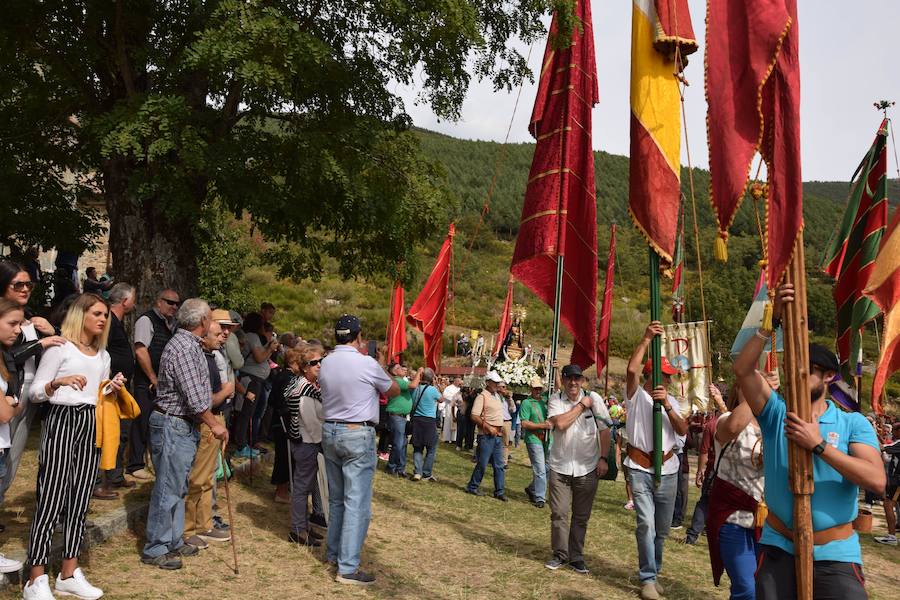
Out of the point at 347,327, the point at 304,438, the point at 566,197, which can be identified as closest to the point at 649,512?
the point at 566,197

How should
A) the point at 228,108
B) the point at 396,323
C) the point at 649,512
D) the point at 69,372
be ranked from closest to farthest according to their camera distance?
1. the point at 69,372
2. the point at 649,512
3. the point at 228,108
4. the point at 396,323

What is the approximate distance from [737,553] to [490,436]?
7.70 m

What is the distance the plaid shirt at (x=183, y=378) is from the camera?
657cm

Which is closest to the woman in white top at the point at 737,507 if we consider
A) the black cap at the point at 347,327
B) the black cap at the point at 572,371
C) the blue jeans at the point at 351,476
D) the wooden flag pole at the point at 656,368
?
the wooden flag pole at the point at 656,368

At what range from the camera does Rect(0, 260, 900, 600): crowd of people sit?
4.16 m

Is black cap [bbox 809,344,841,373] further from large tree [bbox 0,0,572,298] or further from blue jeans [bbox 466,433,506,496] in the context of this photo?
blue jeans [bbox 466,433,506,496]

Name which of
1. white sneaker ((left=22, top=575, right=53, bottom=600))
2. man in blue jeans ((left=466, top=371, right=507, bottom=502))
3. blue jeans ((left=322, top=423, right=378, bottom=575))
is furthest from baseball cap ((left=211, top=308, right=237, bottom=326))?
man in blue jeans ((left=466, top=371, right=507, bottom=502))

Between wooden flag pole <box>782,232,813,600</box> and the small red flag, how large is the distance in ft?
1.18

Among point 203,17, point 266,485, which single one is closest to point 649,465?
point 266,485

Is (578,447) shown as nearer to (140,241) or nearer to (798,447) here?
(798,447)

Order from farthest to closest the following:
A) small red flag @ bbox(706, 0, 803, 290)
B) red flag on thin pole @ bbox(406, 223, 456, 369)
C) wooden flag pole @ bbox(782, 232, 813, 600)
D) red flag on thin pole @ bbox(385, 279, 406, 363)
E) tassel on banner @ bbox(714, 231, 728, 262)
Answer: red flag on thin pole @ bbox(385, 279, 406, 363) < red flag on thin pole @ bbox(406, 223, 456, 369) < tassel on banner @ bbox(714, 231, 728, 262) < small red flag @ bbox(706, 0, 803, 290) < wooden flag pole @ bbox(782, 232, 813, 600)

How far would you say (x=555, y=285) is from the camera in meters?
8.27

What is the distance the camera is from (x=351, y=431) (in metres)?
7.07

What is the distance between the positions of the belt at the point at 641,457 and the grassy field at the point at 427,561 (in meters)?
1.17
